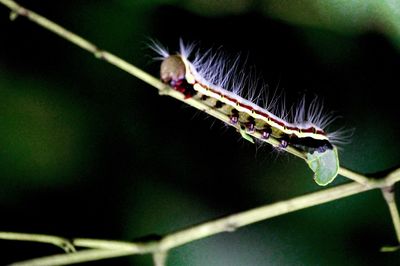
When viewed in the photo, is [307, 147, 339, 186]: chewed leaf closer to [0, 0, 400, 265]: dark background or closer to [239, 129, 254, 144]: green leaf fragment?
[239, 129, 254, 144]: green leaf fragment

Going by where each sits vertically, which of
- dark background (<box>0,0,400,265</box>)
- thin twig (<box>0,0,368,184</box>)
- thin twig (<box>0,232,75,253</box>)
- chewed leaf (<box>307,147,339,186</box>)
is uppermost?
dark background (<box>0,0,400,265</box>)

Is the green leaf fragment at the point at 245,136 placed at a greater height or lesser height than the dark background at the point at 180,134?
lesser

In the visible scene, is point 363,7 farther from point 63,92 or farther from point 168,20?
point 63,92

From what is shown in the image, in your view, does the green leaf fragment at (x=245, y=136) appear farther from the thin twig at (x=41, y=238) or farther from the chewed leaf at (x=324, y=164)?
the thin twig at (x=41, y=238)

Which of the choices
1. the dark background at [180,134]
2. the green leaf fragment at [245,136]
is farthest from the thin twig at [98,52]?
the dark background at [180,134]

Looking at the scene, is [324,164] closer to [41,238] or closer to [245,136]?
[245,136]

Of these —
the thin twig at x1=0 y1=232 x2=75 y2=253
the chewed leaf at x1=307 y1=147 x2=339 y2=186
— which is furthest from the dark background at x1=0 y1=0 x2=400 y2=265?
the thin twig at x1=0 y1=232 x2=75 y2=253
